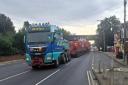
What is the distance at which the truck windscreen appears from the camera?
3219cm

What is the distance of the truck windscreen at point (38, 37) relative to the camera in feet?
106

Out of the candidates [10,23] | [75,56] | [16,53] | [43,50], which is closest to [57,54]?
[43,50]

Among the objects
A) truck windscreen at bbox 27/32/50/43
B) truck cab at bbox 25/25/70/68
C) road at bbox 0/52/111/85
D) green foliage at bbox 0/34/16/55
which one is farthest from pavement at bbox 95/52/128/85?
green foliage at bbox 0/34/16/55

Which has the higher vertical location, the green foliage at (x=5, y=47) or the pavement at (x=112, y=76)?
the green foliage at (x=5, y=47)

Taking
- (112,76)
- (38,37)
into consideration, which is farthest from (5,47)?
(112,76)

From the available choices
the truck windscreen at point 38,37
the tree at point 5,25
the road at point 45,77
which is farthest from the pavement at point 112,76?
the tree at point 5,25

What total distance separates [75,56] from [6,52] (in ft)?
40.6

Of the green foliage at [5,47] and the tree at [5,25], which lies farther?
the tree at [5,25]

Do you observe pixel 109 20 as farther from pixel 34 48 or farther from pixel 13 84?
pixel 13 84

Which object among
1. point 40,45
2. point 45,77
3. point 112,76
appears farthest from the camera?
point 40,45

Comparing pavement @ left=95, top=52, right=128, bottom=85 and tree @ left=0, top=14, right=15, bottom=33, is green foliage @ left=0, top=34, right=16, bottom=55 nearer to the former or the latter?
pavement @ left=95, top=52, right=128, bottom=85

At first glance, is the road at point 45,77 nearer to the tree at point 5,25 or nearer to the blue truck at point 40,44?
the blue truck at point 40,44

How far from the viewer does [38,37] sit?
3238 cm

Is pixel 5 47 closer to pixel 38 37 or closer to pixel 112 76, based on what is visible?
pixel 38 37
